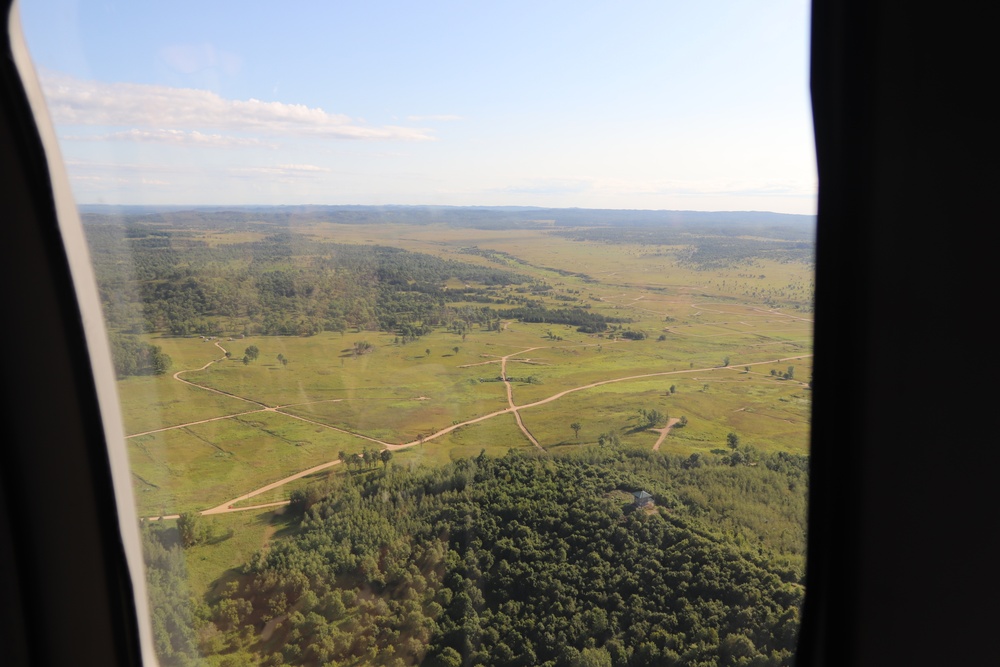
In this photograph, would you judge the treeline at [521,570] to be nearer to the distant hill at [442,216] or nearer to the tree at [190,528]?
the tree at [190,528]

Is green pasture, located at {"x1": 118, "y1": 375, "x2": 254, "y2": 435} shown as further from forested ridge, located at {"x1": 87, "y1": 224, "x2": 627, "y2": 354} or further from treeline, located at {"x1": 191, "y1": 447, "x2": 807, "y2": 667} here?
treeline, located at {"x1": 191, "y1": 447, "x2": 807, "y2": 667}

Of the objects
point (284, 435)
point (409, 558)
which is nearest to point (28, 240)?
point (284, 435)

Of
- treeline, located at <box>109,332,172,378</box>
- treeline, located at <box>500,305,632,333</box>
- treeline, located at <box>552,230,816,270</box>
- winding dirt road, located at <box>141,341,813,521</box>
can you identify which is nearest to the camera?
treeline, located at <box>109,332,172,378</box>

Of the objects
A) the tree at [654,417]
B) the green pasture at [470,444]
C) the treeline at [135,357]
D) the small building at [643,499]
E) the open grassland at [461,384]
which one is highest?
the treeline at [135,357]

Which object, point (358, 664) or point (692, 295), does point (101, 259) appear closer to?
point (358, 664)

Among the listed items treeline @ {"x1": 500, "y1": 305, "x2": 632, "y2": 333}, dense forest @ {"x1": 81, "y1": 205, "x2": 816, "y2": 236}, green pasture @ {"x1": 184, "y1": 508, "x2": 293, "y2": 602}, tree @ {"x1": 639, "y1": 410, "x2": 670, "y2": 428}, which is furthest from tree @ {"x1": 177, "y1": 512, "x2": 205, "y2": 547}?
tree @ {"x1": 639, "y1": 410, "x2": 670, "y2": 428}

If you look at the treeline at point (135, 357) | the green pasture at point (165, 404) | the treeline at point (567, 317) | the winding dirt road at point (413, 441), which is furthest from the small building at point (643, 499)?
the treeline at point (135, 357)
